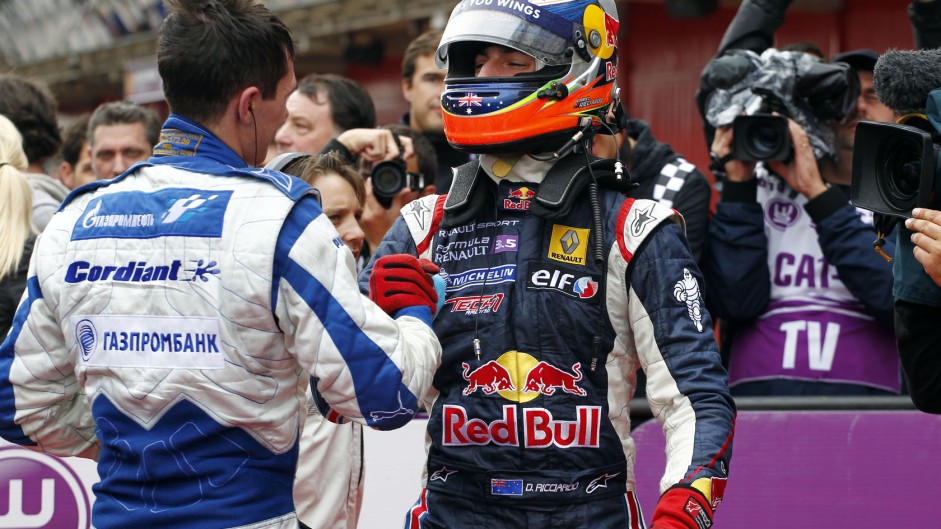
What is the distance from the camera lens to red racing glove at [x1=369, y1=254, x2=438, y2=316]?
272cm

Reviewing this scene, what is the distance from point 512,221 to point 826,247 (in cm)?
188

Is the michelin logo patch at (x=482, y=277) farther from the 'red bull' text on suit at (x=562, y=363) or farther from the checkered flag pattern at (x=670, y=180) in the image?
the checkered flag pattern at (x=670, y=180)

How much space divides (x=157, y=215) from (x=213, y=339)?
0.28 metres

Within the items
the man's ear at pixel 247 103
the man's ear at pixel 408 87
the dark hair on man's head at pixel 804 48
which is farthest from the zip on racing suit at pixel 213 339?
the man's ear at pixel 408 87

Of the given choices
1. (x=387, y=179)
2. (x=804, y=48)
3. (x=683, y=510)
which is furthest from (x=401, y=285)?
(x=804, y=48)

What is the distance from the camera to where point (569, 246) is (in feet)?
9.95

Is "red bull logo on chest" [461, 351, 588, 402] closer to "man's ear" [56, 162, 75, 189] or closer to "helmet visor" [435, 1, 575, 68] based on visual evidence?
"helmet visor" [435, 1, 575, 68]

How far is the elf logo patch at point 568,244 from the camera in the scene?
3016 mm

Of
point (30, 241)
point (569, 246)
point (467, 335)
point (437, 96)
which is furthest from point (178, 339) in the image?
point (437, 96)

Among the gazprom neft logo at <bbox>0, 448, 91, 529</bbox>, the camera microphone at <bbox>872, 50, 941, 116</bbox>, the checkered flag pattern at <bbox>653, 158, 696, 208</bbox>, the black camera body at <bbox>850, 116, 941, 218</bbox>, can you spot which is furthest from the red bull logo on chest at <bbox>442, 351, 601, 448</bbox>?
the gazprom neft logo at <bbox>0, 448, 91, 529</bbox>

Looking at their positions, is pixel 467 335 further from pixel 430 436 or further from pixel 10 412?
pixel 10 412

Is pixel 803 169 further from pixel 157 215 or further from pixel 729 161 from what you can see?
pixel 157 215

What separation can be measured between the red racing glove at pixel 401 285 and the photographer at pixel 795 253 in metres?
2.16

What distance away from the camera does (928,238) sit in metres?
3.07
